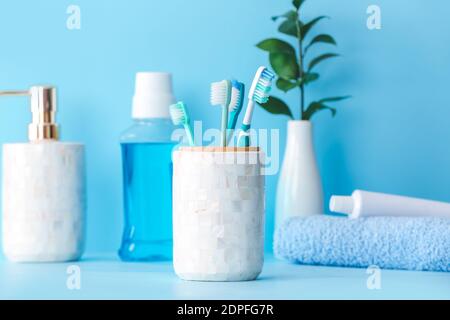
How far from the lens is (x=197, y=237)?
83 centimetres

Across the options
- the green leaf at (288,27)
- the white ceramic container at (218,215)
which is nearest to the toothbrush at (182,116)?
the white ceramic container at (218,215)

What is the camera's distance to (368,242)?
93 centimetres

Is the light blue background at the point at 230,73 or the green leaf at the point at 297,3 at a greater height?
the green leaf at the point at 297,3

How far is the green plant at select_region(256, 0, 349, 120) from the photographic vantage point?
3.48 ft

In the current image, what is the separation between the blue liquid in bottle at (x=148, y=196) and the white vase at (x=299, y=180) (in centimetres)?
14

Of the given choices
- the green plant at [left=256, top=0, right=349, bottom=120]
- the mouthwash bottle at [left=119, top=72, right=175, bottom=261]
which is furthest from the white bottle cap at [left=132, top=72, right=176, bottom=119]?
the green plant at [left=256, top=0, right=349, bottom=120]

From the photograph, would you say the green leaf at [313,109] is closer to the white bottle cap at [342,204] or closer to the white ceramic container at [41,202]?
the white bottle cap at [342,204]

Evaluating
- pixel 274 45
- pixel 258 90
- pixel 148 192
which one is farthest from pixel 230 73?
pixel 258 90

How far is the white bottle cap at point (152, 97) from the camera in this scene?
1.02m

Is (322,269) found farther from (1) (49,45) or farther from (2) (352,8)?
(1) (49,45)

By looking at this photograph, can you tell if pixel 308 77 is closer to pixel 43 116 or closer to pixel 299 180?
pixel 299 180

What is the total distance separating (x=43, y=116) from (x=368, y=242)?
40 centimetres
